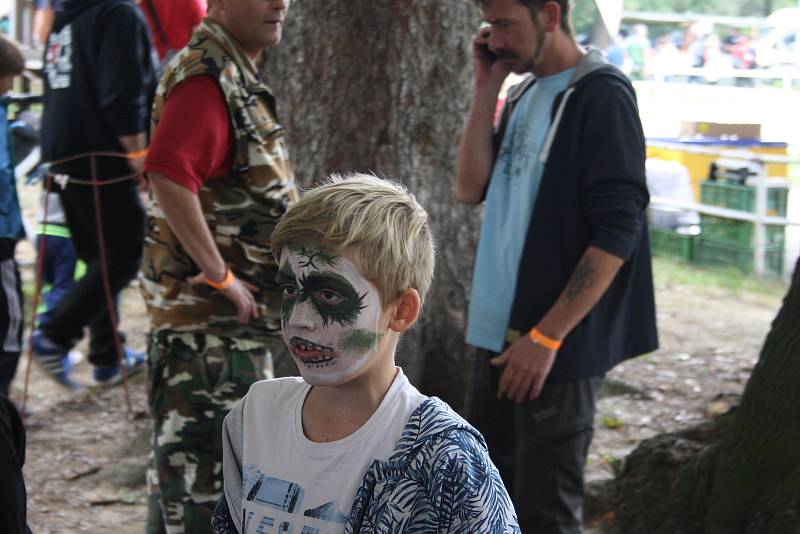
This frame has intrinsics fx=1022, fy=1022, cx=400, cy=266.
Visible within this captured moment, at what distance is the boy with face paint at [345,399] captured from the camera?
1.73 metres

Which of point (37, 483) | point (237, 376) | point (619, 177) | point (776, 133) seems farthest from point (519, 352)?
point (776, 133)

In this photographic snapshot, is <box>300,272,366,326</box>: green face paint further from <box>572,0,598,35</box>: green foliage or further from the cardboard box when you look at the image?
<box>572,0,598,35</box>: green foliage

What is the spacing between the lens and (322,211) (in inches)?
71.6

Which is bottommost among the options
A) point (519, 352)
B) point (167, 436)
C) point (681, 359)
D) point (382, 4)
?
point (681, 359)

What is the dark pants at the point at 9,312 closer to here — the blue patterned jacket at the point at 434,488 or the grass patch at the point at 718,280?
the blue patterned jacket at the point at 434,488

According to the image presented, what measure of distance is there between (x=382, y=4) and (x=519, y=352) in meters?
2.11

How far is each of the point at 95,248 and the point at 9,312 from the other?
148cm

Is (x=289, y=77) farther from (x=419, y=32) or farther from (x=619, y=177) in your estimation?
(x=619, y=177)

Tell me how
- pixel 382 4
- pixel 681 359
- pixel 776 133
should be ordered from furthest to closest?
pixel 776 133
pixel 681 359
pixel 382 4

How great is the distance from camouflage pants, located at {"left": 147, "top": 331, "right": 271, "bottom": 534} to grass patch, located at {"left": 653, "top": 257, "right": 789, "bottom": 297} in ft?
21.5

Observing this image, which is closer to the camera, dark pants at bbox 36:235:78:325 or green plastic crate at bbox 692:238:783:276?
dark pants at bbox 36:235:78:325

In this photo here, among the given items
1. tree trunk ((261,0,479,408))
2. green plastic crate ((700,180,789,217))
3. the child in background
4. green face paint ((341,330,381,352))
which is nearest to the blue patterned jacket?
green face paint ((341,330,381,352))

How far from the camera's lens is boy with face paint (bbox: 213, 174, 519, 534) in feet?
5.66

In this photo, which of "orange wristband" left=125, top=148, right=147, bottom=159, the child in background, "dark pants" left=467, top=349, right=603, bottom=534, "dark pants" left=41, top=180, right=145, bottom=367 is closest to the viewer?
"dark pants" left=467, top=349, right=603, bottom=534
